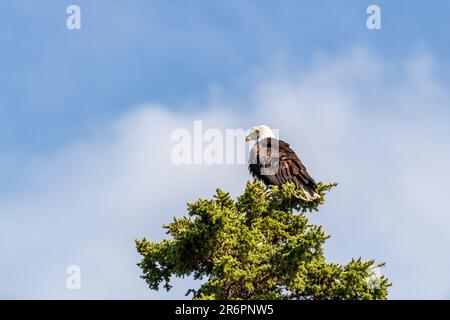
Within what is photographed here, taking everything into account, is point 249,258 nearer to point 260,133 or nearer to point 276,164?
point 276,164

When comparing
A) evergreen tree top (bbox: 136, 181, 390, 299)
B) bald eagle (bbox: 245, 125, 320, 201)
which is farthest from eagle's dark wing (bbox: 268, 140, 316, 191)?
evergreen tree top (bbox: 136, 181, 390, 299)

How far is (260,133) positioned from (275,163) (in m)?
2.03

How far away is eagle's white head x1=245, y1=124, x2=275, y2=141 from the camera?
21000 millimetres

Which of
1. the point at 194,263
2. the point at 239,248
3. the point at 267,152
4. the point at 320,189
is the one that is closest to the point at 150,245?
the point at 194,263

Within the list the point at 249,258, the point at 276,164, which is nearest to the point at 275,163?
the point at 276,164

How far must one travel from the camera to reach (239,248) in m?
14.4

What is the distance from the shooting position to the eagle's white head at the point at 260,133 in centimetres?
2100

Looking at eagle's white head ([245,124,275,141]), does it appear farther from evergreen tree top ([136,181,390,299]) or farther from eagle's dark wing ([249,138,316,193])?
evergreen tree top ([136,181,390,299])

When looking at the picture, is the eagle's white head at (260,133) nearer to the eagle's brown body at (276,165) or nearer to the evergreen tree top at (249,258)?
the eagle's brown body at (276,165)

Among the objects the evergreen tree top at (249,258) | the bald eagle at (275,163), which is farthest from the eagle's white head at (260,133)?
the evergreen tree top at (249,258)

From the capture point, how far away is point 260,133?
2112 cm
